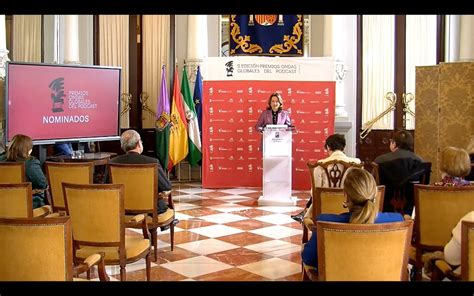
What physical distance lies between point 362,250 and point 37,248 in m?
1.51

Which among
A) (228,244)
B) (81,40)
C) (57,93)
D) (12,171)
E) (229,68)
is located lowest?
(228,244)

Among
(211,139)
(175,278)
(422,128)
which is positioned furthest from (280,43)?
(175,278)

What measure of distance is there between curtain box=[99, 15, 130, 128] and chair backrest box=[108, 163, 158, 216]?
6.11m

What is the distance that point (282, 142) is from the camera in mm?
7707

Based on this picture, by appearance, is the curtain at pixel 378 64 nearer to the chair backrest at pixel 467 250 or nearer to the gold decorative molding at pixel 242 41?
the gold decorative molding at pixel 242 41

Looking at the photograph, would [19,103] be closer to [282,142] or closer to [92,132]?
[92,132]

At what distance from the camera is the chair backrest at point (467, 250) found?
279 centimetres

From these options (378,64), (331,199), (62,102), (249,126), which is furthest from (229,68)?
(331,199)

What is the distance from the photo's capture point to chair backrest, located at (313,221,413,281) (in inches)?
108

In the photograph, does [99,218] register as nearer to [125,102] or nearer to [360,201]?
[360,201]

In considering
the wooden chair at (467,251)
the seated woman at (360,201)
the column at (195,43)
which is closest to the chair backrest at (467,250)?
the wooden chair at (467,251)

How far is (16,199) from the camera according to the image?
13.0ft
